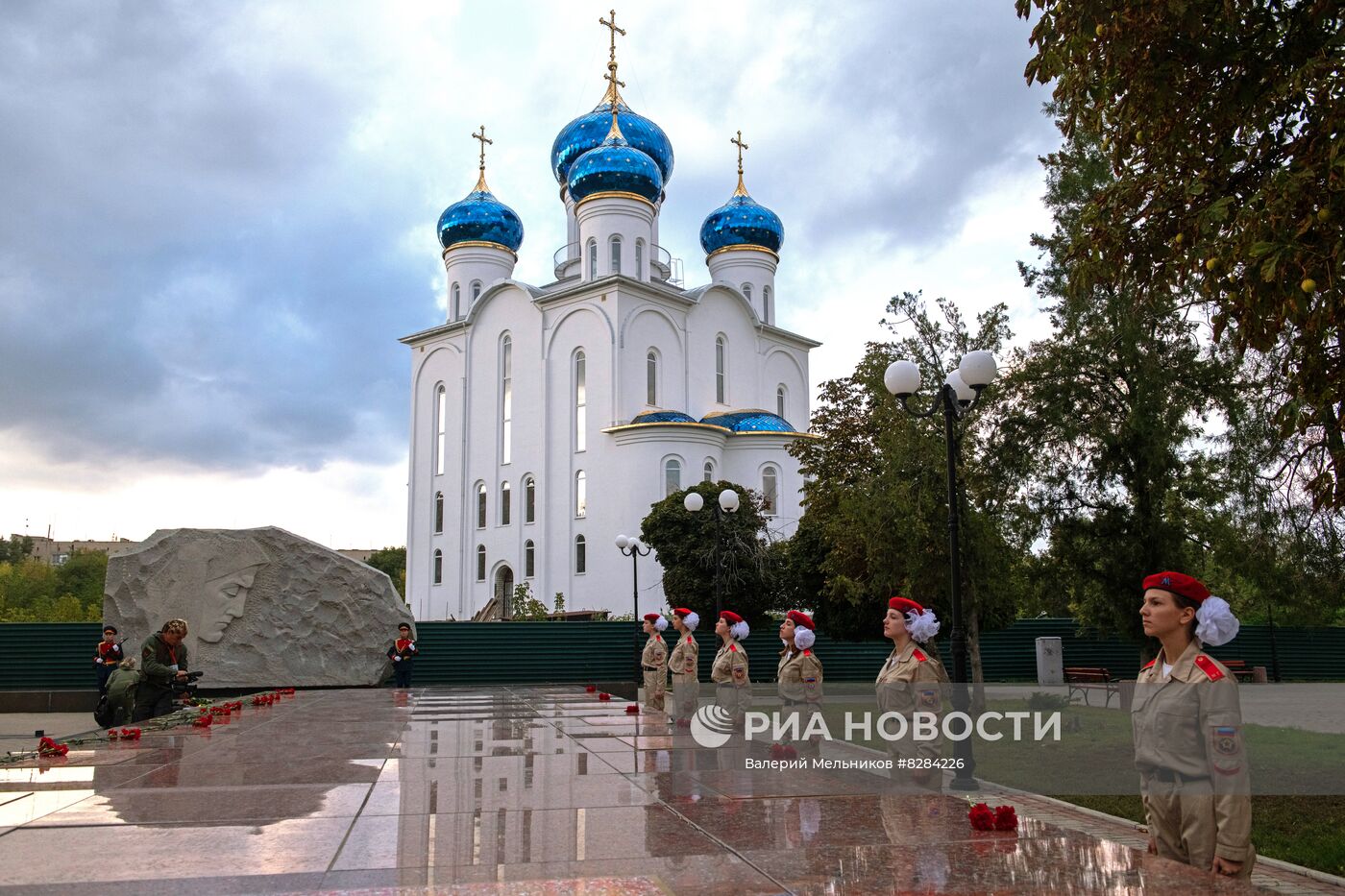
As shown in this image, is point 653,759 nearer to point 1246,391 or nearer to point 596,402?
point 1246,391

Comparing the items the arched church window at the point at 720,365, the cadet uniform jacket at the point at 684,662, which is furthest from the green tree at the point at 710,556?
the cadet uniform jacket at the point at 684,662

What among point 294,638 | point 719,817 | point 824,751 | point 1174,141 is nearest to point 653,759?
point 824,751

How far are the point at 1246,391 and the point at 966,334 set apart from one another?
5.18 metres

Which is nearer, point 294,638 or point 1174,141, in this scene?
point 1174,141

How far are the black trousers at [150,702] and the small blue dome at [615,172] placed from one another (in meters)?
29.5

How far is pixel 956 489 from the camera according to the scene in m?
9.98

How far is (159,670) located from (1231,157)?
40.4 ft

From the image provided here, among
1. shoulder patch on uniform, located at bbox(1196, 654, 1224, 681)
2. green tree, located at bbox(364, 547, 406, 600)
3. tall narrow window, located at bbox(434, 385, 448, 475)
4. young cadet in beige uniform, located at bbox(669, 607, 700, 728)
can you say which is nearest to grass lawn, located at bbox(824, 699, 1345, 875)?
young cadet in beige uniform, located at bbox(669, 607, 700, 728)

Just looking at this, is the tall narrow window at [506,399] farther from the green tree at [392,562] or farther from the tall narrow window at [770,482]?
the green tree at [392,562]

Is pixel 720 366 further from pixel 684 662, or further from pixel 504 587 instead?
pixel 684 662

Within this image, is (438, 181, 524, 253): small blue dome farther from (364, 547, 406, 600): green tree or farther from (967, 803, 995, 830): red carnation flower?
(967, 803, 995, 830): red carnation flower

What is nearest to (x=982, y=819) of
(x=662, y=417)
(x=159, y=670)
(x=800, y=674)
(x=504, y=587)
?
(x=800, y=674)

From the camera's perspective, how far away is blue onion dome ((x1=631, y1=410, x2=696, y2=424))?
3650cm

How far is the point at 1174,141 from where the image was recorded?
7203 mm
